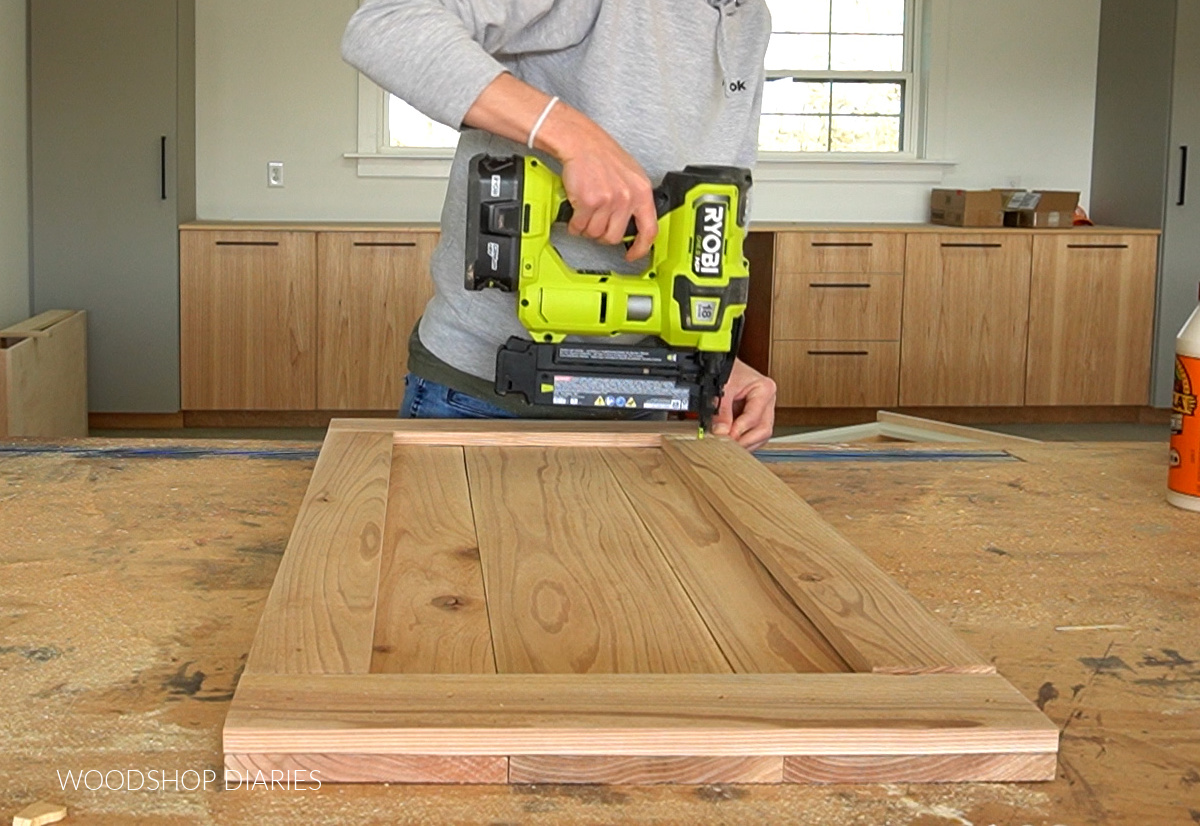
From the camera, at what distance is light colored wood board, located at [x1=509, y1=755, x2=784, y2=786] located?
748 millimetres

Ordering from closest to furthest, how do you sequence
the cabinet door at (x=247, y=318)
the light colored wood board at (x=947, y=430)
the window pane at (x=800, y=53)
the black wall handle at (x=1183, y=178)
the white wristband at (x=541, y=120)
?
1. the white wristband at (x=541, y=120)
2. the light colored wood board at (x=947, y=430)
3. the cabinet door at (x=247, y=318)
4. the black wall handle at (x=1183, y=178)
5. the window pane at (x=800, y=53)

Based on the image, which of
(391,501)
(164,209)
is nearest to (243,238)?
(164,209)

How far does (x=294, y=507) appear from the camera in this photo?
141cm

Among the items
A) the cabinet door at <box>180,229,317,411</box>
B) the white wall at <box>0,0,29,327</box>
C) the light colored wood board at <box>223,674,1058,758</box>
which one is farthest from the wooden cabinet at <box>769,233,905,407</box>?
the light colored wood board at <box>223,674,1058,758</box>

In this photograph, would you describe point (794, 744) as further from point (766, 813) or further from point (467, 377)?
point (467, 377)

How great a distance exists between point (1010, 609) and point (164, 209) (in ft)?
17.0

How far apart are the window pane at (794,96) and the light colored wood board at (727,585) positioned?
17.9 feet

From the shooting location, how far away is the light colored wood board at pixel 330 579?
2.79 ft

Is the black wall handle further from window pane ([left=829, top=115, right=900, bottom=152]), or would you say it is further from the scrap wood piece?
the scrap wood piece

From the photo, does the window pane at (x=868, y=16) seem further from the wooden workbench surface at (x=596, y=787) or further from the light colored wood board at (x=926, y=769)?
the light colored wood board at (x=926, y=769)

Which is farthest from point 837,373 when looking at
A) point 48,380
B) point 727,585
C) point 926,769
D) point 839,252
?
→ point 926,769

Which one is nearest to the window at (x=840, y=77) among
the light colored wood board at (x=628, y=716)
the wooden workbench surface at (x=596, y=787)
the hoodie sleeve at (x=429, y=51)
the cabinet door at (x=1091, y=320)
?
the cabinet door at (x=1091, y=320)

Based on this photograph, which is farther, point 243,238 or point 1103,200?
point 1103,200

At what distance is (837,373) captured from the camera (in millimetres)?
6121
